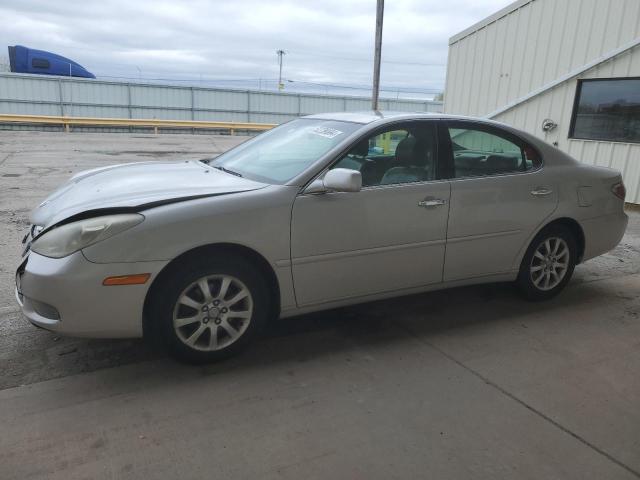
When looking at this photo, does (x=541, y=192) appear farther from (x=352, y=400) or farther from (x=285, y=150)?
(x=352, y=400)

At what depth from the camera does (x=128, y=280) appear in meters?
2.81

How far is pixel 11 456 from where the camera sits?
2336 millimetres

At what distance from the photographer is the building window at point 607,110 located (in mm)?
8297

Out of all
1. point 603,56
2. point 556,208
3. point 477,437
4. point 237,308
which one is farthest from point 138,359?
point 603,56

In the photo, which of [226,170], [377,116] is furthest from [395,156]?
[226,170]

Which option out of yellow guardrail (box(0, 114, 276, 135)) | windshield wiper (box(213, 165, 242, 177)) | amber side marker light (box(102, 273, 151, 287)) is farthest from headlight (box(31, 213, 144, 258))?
yellow guardrail (box(0, 114, 276, 135))

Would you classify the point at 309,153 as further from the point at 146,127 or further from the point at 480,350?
the point at 146,127

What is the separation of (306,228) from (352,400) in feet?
3.46

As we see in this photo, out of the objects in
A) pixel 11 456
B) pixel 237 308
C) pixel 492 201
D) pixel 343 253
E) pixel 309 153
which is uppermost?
pixel 309 153

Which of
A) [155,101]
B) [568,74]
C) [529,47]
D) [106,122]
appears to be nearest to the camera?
[568,74]

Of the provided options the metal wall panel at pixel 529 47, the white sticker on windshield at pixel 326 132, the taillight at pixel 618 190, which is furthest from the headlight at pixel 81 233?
the metal wall panel at pixel 529 47

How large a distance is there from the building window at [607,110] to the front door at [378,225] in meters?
6.23

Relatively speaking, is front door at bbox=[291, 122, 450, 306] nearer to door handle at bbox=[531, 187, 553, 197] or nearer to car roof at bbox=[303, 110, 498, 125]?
car roof at bbox=[303, 110, 498, 125]

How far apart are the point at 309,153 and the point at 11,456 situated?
94.3 inches
